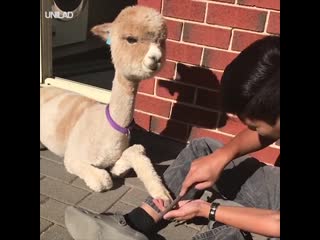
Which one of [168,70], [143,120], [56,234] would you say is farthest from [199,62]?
[56,234]

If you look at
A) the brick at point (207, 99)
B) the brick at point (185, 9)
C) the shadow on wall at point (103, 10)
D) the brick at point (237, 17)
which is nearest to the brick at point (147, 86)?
the brick at point (207, 99)

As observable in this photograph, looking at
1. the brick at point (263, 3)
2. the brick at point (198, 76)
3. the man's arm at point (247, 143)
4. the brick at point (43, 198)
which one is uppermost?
the brick at point (263, 3)

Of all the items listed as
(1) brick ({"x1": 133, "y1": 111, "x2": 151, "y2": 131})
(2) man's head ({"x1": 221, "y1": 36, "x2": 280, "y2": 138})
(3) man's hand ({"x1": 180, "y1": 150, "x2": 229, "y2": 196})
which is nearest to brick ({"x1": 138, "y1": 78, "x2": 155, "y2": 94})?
(1) brick ({"x1": 133, "y1": 111, "x2": 151, "y2": 131})

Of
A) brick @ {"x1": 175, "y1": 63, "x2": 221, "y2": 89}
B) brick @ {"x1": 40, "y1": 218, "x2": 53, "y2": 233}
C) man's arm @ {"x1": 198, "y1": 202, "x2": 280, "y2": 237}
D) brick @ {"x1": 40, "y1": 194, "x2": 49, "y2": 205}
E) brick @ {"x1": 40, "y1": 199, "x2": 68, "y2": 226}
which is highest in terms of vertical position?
brick @ {"x1": 175, "y1": 63, "x2": 221, "y2": 89}

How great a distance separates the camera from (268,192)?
6.28 ft

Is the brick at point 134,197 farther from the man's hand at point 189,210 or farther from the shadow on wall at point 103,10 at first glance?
the shadow on wall at point 103,10

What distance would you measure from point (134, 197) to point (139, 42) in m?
0.78

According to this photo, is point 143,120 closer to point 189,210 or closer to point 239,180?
point 239,180

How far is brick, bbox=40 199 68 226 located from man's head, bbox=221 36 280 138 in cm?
92

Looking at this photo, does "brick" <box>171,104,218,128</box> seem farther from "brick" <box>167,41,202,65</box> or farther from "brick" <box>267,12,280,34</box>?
"brick" <box>267,12,280,34</box>

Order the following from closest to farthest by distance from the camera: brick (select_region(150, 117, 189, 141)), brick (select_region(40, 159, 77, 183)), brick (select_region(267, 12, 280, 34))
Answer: brick (select_region(267, 12, 280, 34)) < brick (select_region(40, 159, 77, 183)) < brick (select_region(150, 117, 189, 141))

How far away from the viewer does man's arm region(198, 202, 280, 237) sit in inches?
59.9

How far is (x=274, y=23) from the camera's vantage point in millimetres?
2174

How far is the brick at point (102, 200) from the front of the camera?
204cm
